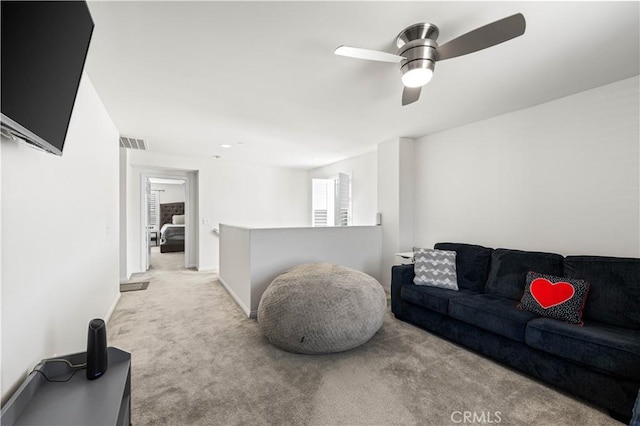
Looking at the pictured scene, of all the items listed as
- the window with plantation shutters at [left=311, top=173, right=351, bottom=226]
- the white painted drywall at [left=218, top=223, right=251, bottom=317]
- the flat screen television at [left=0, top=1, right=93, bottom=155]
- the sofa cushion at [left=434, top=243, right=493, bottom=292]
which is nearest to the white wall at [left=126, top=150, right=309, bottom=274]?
the window with plantation shutters at [left=311, top=173, right=351, bottom=226]

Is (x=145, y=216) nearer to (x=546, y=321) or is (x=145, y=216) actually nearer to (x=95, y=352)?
(x=95, y=352)

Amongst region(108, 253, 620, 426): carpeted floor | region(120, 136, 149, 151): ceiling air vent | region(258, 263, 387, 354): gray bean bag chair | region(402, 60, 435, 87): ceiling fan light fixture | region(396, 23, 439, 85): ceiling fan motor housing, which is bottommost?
region(108, 253, 620, 426): carpeted floor

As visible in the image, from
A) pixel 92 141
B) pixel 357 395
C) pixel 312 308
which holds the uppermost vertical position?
pixel 92 141

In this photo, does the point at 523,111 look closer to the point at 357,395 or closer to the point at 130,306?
the point at 357,395

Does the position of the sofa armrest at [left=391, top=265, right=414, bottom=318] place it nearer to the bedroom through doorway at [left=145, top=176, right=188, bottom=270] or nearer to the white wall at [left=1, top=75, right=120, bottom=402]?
the white wall at [left=1, top=75, right=120, bottom=402]

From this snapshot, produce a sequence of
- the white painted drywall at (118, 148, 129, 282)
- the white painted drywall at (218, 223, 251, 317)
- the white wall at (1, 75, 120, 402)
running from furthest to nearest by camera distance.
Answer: the white painted drywall at (118, 148, 129, 282), the white painted drywall at (218, 223, 251, 317), the white wall at (1, 75, 120, 402)

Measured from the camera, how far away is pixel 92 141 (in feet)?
8.66

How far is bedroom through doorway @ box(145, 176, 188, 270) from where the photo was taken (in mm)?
8367

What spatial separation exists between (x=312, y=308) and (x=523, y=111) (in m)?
3.03

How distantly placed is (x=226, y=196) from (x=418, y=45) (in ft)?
17.3

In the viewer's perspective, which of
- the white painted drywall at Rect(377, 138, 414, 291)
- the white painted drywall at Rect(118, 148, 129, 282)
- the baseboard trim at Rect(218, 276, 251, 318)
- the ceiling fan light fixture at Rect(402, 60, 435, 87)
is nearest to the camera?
the ceiling fan light fixture at Rect(402, 60, 435, 87)

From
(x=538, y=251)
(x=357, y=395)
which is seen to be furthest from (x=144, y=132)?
(x=538, y=251)

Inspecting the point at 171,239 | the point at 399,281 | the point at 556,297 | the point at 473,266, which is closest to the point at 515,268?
the point at 473,266

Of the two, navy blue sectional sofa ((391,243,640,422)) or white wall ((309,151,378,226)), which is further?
white wall ((309,151,378,226))
